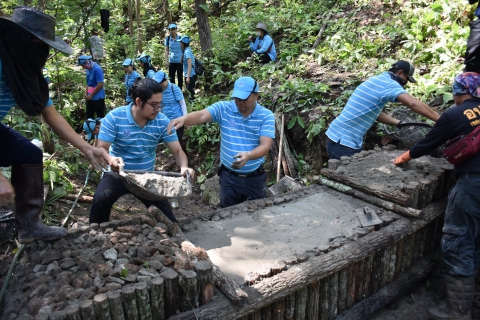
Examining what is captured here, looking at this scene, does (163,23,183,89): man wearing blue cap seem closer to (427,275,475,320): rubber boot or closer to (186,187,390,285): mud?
(186,187,390,285): mud

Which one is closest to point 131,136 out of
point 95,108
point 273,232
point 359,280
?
point 273,232

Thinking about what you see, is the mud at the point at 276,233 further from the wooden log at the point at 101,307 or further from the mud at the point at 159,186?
the wooden log at the point at 101,307

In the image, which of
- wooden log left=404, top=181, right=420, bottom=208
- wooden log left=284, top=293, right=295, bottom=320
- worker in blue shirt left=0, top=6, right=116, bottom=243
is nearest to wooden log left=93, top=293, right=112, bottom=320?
worker in blue shirt left=0, top=6, right=116, bottom=243

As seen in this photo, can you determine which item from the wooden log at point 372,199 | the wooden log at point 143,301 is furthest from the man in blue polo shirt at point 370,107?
the wooden log at point 143,301

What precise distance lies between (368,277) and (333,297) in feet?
1.83

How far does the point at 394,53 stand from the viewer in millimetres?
8367

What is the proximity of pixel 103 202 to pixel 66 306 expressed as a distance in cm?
139

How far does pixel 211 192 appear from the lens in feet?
25.8

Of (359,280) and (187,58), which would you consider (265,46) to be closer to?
(187,58)

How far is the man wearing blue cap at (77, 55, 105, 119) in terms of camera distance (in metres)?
8.47

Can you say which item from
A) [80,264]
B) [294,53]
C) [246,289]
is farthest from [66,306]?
[294,53]

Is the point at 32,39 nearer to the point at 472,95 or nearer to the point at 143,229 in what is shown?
the point at 143,229

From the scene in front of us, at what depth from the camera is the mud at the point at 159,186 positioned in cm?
332

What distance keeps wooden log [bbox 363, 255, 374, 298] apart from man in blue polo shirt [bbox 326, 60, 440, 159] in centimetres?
178
